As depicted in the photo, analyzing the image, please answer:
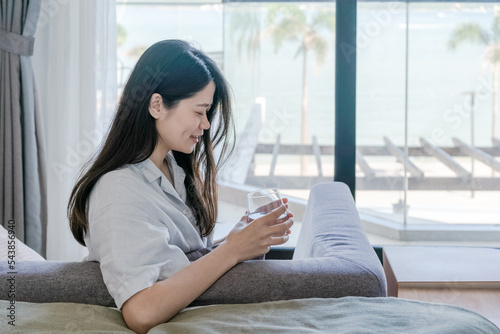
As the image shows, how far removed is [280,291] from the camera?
1.24 meters

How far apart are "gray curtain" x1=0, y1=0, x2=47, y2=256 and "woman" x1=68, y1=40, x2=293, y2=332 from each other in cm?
136

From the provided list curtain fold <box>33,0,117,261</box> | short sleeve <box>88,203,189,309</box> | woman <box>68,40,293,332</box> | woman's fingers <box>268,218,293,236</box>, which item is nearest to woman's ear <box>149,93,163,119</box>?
woman <box>68,40,293,332</box>

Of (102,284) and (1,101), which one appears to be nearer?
(102,284)

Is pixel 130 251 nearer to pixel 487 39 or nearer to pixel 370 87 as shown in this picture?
pixel 370 87

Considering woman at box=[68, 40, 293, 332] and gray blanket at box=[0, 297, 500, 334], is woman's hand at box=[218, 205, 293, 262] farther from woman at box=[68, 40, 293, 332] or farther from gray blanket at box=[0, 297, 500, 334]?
gray blanket at box=[0, 297, 500, 334]

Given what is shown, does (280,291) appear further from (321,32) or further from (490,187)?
(490,187)

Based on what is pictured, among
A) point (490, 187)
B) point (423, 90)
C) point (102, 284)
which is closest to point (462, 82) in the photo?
point (423, 90)

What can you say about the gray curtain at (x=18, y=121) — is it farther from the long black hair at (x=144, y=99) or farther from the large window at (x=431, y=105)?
the large window at (x=431, y=105)

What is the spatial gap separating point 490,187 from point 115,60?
2.13m

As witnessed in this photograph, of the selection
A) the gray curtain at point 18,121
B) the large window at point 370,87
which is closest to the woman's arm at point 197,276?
the gray curtain at point 18,121

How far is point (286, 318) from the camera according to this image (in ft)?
3.61

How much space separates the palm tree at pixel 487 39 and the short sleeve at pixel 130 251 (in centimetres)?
252

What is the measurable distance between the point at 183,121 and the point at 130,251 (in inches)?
15.3

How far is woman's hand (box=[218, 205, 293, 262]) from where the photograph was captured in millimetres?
1281
